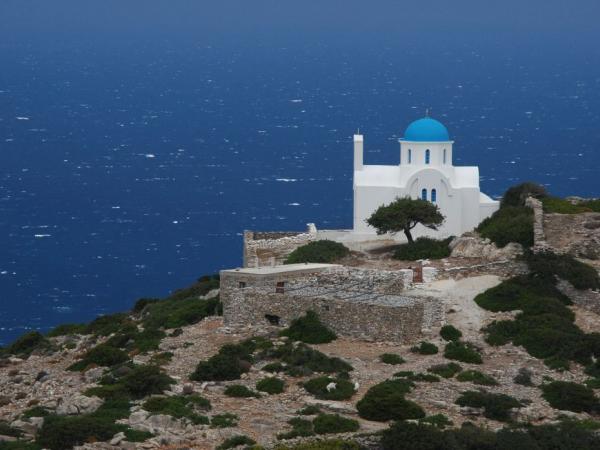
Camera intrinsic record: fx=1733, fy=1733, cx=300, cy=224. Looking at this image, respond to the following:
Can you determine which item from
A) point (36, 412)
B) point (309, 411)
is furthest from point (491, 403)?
point (36, 412)

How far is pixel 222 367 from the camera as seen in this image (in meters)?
40.1

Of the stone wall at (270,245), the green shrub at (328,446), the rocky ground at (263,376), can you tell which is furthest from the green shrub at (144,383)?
the stone wall at (270,245)

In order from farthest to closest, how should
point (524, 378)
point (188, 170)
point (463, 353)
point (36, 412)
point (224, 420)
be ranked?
point (188, 170)
point (463, 353)
point (524, 378)
point (36, 412)
point (224, 420)

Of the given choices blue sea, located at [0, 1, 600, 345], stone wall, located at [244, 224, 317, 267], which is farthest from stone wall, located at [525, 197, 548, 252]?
blue sea, located at [0, 1, 600, 345]

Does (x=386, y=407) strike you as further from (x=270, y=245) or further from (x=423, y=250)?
(x=270, y=245)

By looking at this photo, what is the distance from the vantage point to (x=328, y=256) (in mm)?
53688

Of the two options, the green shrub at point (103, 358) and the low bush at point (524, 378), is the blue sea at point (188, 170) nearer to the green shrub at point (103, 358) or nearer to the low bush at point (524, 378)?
the green shrub at point (103, 358)

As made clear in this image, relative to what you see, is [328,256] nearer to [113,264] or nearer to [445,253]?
[445,253]

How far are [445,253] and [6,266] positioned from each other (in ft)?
140

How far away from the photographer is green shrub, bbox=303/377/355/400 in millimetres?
38125

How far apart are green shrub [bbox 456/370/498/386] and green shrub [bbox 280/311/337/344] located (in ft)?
15.0

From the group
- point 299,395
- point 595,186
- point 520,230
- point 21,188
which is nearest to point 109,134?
point 21,188

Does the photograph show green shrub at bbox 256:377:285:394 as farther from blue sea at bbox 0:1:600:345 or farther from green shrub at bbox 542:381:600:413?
blue sea at bbox 0:1:600:345

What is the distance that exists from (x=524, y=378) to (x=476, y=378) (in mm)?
1170
